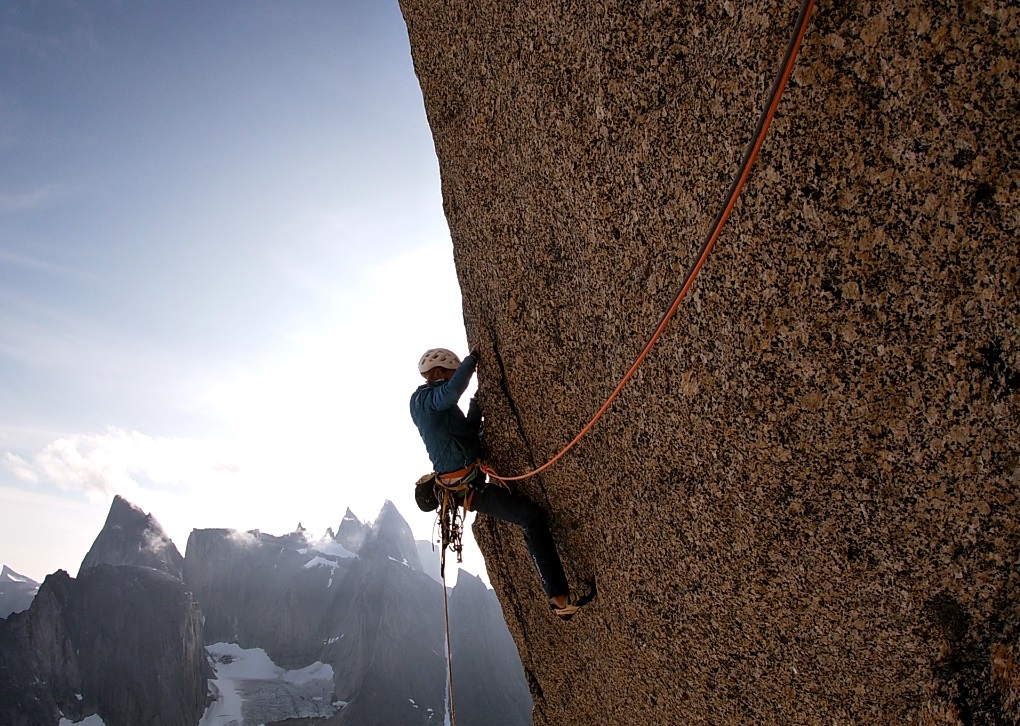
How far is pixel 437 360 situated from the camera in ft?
15.2

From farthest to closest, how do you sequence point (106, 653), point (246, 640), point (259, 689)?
point (246, 640) < point (259, 689) < point (106, 653)

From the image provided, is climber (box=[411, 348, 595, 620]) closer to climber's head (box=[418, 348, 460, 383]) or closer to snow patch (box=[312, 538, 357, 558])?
climber's head (box=[418, 348, 460, 383])

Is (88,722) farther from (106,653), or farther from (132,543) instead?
(132,543)

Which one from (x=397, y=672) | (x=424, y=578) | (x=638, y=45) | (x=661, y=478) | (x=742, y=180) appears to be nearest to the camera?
(x=742, y=180)

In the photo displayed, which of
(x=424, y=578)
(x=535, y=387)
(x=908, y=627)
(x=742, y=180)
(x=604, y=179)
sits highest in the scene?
(x=424, y=578)

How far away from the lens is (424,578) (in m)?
71.6

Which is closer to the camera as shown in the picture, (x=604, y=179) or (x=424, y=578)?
(x=604, y=179)

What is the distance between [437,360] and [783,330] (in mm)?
2858

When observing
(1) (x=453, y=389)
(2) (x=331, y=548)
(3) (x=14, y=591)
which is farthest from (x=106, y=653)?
(1) (x=453, y=389)

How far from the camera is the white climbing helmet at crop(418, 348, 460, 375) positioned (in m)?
4.60

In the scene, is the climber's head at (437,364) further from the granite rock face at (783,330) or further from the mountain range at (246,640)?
the mountain range at (246,640)

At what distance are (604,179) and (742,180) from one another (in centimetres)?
114

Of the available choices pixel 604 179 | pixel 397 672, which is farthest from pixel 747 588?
pixel 397 672

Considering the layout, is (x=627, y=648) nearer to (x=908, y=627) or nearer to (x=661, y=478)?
(x=661, y=478)
